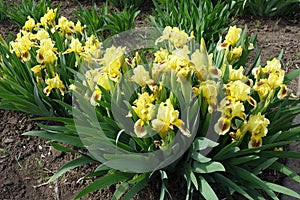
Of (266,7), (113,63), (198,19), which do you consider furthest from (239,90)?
(266,7)

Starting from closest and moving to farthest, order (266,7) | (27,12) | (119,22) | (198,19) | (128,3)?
(198,19), (119,22), (27,12), (266,7), (128,3)

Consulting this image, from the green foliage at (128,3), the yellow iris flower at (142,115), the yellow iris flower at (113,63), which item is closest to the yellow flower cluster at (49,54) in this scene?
the yellow iris flower at (113,63)

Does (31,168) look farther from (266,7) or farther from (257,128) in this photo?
(266,7)

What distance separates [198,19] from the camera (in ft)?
11.3

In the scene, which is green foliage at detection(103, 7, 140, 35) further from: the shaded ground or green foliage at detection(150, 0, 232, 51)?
the shaded ground

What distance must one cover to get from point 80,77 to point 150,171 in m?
0.74

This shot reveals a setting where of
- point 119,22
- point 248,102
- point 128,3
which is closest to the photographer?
point 248,102

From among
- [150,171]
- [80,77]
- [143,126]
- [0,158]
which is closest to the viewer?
[143,126]

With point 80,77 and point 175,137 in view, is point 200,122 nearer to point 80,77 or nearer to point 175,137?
point 175,137

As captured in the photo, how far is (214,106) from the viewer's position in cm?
220

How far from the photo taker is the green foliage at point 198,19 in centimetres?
341

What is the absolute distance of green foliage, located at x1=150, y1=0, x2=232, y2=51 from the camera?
3.41m

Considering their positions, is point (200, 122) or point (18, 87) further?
point (18, 87)

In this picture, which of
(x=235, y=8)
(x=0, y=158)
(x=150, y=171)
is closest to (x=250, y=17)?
(x=235, y=8)
